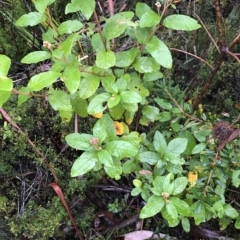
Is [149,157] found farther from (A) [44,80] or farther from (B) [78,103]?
(A) [44,80]

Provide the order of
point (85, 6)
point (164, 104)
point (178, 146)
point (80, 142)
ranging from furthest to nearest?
point (164, 104) → point (178, 146) → point (80, 142) → point (85, 6)

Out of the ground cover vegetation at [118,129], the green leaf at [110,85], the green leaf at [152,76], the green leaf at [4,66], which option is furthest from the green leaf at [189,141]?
→ the green leaf at [4,66]

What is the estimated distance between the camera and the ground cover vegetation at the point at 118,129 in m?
1.09

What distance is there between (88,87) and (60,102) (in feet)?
0.32

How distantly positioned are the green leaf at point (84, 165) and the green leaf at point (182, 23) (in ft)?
1.38

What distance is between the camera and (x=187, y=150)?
1.28 metres

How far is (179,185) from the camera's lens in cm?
117

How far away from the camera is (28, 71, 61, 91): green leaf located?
1003mm

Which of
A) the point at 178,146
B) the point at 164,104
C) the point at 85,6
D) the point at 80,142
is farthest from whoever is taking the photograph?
the point at 164,104

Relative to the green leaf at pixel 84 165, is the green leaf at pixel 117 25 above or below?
above

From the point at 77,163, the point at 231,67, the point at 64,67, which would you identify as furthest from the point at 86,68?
the point at 231,67

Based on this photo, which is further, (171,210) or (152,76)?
(152,76)

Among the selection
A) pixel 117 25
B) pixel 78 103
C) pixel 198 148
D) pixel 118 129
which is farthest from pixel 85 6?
pixel 198 148

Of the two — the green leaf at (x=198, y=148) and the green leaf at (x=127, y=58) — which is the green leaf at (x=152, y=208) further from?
the green leaf at (x=127, y=58)
